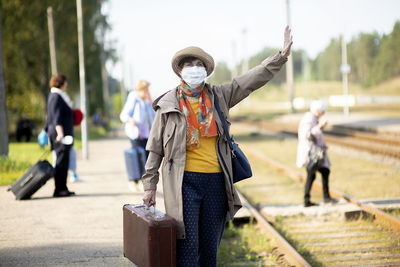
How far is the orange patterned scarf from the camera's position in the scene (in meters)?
4.21

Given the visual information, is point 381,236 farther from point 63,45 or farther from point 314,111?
point 63,45

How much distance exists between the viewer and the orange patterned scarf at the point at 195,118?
4.21 meters

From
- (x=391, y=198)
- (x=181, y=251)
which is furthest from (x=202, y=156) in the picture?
(x=391, y=198)

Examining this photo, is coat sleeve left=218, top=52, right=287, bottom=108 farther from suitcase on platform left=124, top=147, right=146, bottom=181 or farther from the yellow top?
suitcase on platform left=124, top=147, right=146, bottom=181

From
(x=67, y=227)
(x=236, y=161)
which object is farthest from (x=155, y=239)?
(x=67, y=227)

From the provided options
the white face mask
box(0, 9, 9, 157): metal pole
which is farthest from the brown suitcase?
box(0, 9, 9, 157): metal pole

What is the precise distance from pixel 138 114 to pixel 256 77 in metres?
5.43

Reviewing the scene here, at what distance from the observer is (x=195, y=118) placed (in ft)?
14.0

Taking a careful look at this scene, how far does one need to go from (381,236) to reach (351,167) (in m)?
7.03

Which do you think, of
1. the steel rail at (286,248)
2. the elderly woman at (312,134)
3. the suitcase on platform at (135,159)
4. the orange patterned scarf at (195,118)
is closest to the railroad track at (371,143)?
the elderly woman at (312,134)

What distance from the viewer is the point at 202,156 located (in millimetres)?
4242

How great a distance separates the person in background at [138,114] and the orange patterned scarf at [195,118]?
5.15 meters

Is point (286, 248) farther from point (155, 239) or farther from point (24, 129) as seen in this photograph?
point (24, 129)

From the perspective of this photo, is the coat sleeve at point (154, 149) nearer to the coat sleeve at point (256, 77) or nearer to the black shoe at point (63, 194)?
the coat sleeve at point (256, 77)
